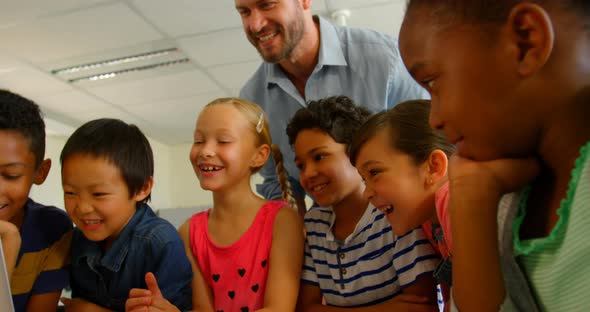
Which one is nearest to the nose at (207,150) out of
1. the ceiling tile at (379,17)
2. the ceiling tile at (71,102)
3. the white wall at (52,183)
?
the ceiling tile at (379,17)

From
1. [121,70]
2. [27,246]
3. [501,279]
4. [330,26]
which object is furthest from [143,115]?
[501,279]

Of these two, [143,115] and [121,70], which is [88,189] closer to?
[121,70]

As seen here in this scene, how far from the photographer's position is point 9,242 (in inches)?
42.6

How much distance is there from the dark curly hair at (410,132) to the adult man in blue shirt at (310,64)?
1.78 feet

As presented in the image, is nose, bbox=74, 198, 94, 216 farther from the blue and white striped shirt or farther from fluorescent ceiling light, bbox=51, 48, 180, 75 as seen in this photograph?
fluorescent ceiling light, bbox=51, 48, 180, 75

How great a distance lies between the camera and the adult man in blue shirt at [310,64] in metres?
1.65

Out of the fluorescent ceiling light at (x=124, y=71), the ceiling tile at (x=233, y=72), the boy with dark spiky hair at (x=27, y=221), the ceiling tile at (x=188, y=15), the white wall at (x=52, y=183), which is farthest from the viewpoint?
the white wall at (x=52, y=183)

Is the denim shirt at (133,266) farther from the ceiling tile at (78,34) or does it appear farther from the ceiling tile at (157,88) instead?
the ceiling tile at (157,88)

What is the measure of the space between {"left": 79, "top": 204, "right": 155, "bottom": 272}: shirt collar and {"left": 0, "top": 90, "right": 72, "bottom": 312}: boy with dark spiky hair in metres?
0.08

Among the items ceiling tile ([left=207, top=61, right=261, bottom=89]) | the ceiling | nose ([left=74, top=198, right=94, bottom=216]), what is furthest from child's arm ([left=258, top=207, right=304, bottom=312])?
ceiling tile ([left=207, top=61, right=261, bottom=89])

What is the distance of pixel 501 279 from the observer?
638 millimetres

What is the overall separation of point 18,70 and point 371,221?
367 cm

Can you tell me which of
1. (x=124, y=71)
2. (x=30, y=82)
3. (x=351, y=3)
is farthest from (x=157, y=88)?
(x=351, y=3)

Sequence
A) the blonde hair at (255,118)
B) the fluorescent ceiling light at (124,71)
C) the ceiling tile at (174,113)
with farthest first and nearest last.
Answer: the ceiling tile at (174,113) < the fluorescent ceiling light at (124,71) < the blonde hair at (255,118)
